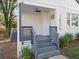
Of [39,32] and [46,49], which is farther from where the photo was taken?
[39,32]

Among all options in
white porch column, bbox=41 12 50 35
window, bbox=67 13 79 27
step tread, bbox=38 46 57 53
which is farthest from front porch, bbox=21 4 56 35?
step tread, bbox=38 46 57 53

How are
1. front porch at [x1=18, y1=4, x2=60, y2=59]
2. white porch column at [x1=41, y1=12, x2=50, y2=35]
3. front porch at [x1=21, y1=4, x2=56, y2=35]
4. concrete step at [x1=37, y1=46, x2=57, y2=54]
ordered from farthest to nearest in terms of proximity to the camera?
white porch column at [x1=41, y1=12, x2=50, y2=35], front porch at [x1=21, y1=4, x2=56, y2=35], concrete step at [x1=37, y1=46, x2=57, y2=54], front porch at [x1=18, y1=4, x2=60, y2=59]

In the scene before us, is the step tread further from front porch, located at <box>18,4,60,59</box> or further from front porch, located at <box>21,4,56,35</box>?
front porch, located at <box>21,4,56,35</box>

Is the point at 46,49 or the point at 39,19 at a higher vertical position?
the point at 39,19

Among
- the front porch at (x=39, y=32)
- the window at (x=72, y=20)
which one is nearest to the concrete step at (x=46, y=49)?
the front porch at (x=39, y=32)

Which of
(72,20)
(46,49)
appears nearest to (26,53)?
(46,49)

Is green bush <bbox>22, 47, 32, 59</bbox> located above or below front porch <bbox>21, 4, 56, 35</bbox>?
below

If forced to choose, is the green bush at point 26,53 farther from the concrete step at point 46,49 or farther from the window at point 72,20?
the window at point 72,20

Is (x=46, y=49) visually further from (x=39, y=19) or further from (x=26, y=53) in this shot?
(x=39, y=19)

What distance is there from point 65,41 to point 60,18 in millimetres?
2881

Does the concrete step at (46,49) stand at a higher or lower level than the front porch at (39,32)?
lower

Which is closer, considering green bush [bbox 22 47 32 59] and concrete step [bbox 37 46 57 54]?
green bush [bbox 22 47 32 59]

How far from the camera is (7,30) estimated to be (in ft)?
74.4

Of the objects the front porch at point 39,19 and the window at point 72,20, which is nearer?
the front porch at point 39,19
